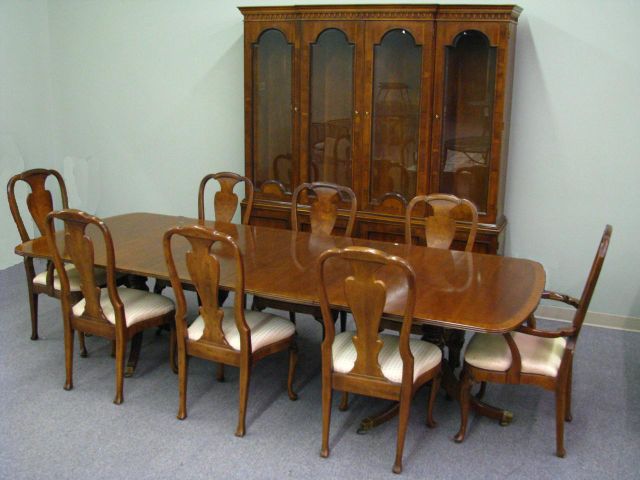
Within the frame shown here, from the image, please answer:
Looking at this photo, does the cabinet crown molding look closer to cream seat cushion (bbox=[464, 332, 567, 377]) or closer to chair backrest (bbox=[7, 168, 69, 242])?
chair backrest (bbox=[7, 168, 69, 242])

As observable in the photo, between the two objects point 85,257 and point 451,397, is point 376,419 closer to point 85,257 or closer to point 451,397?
point 451,397

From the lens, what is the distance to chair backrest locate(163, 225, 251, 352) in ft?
8.82

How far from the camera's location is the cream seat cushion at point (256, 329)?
2.93 metres

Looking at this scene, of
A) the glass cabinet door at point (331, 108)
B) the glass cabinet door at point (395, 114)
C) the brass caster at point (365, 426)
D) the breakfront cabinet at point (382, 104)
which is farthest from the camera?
the glass cabinet door at point (331, 108)

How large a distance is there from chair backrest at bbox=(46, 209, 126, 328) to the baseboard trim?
2600 mm

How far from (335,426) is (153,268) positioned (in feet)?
3.42

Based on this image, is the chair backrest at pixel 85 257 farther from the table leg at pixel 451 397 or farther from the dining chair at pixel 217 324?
the table leg at pixel 451 397

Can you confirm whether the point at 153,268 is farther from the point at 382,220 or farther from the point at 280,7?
the point at 280,7

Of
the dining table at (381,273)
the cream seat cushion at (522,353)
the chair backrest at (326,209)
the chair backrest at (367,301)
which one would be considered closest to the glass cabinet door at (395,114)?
the chair backrest at (326,209)

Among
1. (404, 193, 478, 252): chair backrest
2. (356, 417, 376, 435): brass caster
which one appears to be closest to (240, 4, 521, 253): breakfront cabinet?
(404, 193, 478, 252): chair backrest

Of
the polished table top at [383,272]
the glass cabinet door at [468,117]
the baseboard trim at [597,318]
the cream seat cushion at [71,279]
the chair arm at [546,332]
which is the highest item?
the glass cabinet door at [468,117]

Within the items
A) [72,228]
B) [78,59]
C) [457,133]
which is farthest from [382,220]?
[78,59]

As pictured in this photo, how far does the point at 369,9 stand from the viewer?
13.2ft

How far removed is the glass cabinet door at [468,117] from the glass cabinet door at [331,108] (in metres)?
0.58
